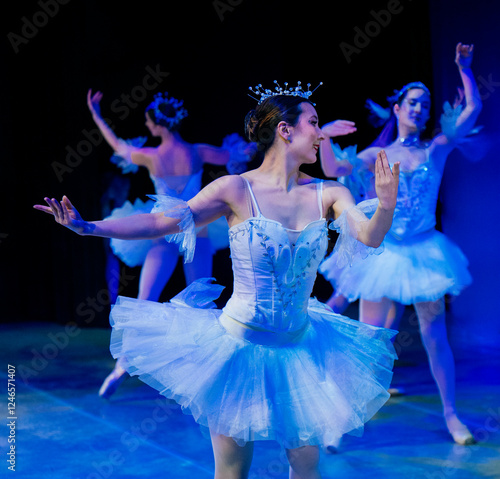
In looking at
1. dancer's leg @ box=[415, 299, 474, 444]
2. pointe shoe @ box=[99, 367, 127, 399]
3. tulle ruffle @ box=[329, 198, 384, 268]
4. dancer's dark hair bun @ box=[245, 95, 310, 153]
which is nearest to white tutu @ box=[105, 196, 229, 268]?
pointe shoe @ box=[99, 367, 127, 399]

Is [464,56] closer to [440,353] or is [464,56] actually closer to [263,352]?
[440,353]

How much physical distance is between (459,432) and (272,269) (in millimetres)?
1577

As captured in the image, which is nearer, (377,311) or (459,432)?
(459,432)

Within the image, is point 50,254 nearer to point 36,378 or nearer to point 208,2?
point 36,378

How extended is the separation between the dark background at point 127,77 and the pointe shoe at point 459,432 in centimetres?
232

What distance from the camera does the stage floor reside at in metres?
2.76

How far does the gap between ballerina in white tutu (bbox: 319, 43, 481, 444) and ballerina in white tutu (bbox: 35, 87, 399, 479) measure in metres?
1.13

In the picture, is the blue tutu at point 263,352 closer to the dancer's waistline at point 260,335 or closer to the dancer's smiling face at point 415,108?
the dancer's waistline at point 260,335

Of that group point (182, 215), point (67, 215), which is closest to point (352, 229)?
point (182, 215)

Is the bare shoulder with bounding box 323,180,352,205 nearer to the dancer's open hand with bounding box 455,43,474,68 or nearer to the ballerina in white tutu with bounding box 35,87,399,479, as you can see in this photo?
the ballerina in white tutu with bounding box 35,87,399,479

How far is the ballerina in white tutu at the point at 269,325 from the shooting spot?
1.80 metres

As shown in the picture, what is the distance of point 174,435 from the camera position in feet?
10.6

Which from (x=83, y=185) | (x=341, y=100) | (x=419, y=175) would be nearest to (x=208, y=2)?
(x=341, y=100)

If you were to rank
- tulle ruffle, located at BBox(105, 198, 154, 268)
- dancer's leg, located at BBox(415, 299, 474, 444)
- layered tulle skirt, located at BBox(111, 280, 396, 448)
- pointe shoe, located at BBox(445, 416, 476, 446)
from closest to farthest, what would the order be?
1. layered tulle skirt, located at BBox(111, 280, 396, 448)
2. pointe shoe, located at BBox(445, 416, 476, 446)
3. dancer's leg, located at BBox(415, 299, 474, 444)
4. tulle ruffle, located at BBox(105, 198, 154, 268)
